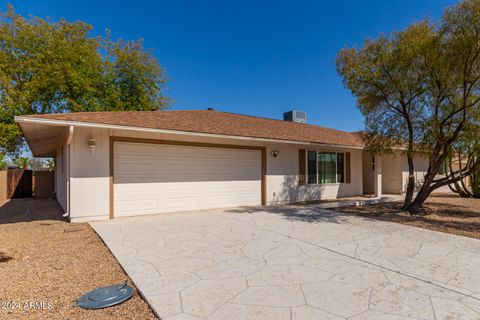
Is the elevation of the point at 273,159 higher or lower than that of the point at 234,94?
lower

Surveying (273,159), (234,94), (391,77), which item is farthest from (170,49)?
(391,77)

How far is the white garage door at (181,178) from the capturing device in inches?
297

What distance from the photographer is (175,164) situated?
8.35m

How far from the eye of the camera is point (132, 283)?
127 inches

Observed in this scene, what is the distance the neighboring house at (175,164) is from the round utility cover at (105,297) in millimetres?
4666

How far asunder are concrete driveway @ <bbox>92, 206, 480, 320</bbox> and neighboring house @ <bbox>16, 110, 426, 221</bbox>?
1.41m

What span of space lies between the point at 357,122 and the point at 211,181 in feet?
20.1

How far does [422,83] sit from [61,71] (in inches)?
768

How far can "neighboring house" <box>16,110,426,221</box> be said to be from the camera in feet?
22.5

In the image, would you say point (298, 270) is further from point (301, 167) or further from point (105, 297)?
point (301, 167)

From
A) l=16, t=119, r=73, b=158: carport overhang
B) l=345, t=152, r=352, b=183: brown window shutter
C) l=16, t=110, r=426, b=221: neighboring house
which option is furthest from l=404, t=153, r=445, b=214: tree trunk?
l=16, t=119, r=73, b=158: carport overhang

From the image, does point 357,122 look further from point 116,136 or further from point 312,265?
point 116,136

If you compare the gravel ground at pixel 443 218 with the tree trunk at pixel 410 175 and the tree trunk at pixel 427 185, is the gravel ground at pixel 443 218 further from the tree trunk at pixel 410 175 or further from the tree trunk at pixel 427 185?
the tree trunk at pixel 410 175

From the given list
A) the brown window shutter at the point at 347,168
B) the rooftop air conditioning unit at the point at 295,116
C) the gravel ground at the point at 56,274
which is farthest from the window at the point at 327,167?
the gravel ground at the point at 56,274
